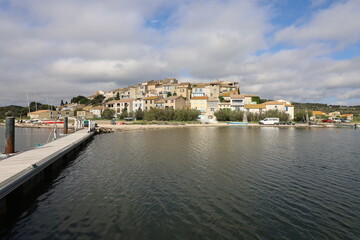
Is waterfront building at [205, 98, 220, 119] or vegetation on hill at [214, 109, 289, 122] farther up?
waterfront building at [205, 98, 220, 119]

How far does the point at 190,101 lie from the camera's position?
105750 mm

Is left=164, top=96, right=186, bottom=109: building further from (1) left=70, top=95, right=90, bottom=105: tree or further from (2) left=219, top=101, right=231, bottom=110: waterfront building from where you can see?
(1) left=70, top=95, right=90, bottom=105: tree

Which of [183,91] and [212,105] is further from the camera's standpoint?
[183,91]

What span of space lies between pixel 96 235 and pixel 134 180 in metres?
6.35

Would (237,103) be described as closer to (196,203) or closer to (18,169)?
(196,203)

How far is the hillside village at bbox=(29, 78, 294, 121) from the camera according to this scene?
320ft

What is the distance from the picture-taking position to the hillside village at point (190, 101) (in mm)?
97625

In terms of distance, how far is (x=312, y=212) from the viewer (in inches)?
392

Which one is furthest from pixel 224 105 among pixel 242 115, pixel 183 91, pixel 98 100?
pixel 98 100

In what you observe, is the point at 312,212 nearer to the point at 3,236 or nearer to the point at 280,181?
the point at 280,181

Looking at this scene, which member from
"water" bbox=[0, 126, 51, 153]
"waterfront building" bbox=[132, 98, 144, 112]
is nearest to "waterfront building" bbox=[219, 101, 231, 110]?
"waterfront building" bbox=[132, 98, 144, 112]

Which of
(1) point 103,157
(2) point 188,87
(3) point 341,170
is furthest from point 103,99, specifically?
(3) point 341,170

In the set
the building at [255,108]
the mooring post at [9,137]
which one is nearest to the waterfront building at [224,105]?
the building at [255,108]

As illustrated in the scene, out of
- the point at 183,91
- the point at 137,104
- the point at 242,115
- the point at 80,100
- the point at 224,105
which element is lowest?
the point at 242,115
